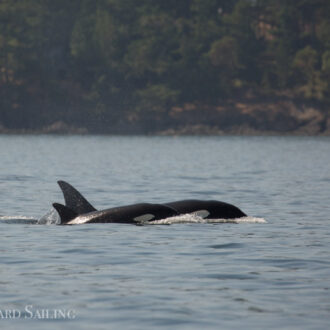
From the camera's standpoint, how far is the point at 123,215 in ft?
61.1

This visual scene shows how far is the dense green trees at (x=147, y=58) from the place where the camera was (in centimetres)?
12094

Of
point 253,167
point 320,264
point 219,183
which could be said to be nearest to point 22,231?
point 320,264

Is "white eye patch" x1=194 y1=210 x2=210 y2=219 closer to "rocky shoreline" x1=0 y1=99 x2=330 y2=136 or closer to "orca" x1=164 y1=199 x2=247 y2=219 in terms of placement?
"orca" x1=164 y1=199 x2=247 y2=219

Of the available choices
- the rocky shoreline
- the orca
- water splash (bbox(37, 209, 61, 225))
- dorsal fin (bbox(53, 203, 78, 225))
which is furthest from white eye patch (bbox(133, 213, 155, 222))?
the rocky shoreline

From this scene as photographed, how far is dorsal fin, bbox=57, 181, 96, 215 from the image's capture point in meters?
18.7

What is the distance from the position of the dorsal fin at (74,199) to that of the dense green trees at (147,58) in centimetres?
10086

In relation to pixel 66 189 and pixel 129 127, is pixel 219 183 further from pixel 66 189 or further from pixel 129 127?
pixel 129 127

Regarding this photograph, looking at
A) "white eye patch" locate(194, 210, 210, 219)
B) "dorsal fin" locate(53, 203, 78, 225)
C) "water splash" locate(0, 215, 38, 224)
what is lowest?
"water splash" locate(0, 215, 38, 224)

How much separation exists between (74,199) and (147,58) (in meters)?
105

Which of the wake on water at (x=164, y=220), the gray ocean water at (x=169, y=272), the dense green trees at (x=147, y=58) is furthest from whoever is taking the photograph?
the dense green trees at (x=147, y=58)

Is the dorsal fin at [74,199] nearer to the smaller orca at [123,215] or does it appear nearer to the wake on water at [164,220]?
the smaller orca at [123,215]

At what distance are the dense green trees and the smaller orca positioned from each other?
101 meters

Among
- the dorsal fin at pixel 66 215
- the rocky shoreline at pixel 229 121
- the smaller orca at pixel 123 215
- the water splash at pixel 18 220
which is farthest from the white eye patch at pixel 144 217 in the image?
the rocky shoreline at pixel 229 121

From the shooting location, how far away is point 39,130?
12431 centimetres
